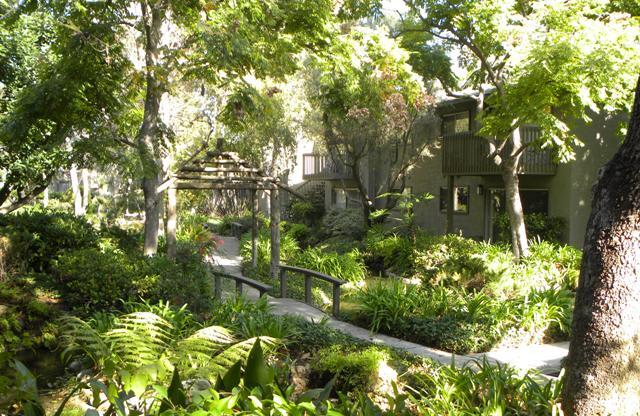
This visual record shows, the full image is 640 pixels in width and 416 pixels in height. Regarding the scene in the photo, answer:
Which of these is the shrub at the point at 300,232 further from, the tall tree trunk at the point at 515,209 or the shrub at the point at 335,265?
the tall tree trunk at the point at 515,209

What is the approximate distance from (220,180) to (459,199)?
12.1 meters

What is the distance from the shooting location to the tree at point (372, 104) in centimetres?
1334

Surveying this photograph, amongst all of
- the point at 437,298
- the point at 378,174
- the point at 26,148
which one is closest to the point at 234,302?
the point at 437,298

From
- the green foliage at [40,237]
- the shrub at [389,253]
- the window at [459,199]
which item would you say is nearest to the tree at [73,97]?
the green foliage at [40,237]

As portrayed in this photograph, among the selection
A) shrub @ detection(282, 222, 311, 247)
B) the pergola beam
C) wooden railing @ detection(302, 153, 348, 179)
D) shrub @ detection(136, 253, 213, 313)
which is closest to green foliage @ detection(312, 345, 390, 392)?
shrub @ detection(136, 253, 213, 313)

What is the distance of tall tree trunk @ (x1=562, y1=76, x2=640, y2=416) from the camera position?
467 cm

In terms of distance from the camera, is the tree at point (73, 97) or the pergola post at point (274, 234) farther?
the pergola post at point (274, 234)

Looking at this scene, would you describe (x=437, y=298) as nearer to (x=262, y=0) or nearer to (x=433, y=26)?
(x=262, y=0)

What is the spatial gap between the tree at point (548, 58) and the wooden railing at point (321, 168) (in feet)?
33.5

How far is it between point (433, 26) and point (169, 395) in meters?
14.5

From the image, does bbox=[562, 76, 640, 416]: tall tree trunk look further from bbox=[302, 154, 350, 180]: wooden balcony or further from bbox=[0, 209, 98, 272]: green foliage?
bbox=[302, 154, 350, 180]: wooden balcony

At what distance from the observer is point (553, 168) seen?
1878cm

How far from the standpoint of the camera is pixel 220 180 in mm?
14047

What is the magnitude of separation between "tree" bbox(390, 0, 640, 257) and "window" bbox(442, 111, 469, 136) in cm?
564
